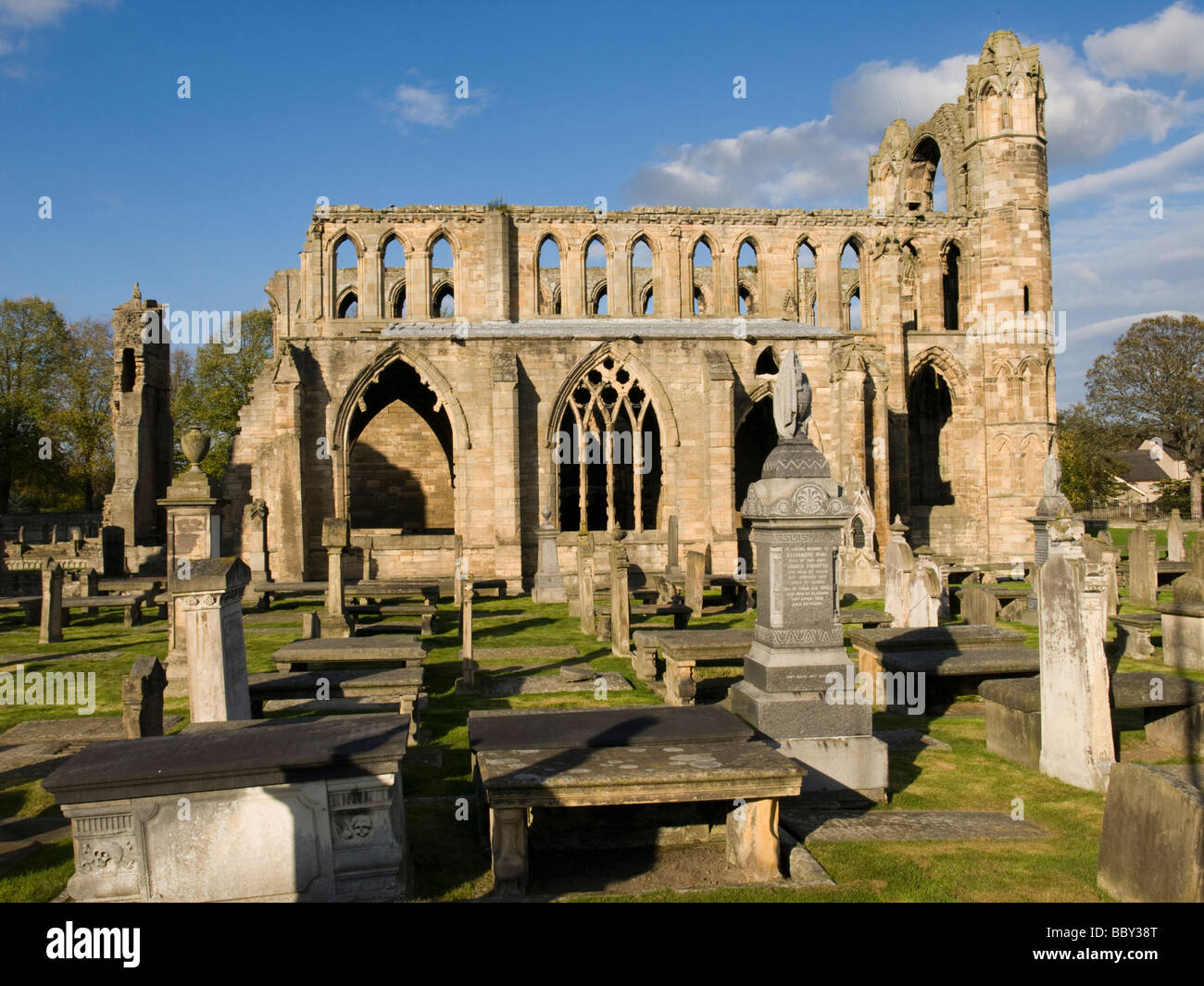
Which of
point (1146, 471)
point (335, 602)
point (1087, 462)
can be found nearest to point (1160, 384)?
point (1087, 462)

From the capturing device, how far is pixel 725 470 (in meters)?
22.7

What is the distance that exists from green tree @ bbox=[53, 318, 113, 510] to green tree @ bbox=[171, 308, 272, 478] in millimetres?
3583

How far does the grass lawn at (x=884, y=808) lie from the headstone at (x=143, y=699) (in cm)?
84

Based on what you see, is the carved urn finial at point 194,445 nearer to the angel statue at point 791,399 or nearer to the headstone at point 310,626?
the headstone at point 310,626

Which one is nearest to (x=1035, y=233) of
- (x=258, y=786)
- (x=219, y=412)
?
(x=258, y=786)

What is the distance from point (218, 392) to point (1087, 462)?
47.6 meters

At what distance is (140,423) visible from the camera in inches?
1131

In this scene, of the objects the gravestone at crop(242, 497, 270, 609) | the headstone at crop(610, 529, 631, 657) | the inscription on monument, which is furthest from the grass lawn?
the gravestone at crop(242, 497, 270, 609)

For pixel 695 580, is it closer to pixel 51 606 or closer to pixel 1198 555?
pixel 1198 555

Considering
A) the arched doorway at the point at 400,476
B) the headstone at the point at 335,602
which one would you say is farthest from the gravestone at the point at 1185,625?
the arched doorway at the point at 400,476

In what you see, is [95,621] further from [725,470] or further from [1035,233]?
[1035,233]

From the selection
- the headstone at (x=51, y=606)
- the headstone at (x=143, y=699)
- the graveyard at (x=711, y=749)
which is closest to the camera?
the graveyard at (x=711, y=749)

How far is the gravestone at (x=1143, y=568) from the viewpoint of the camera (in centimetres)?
1655
